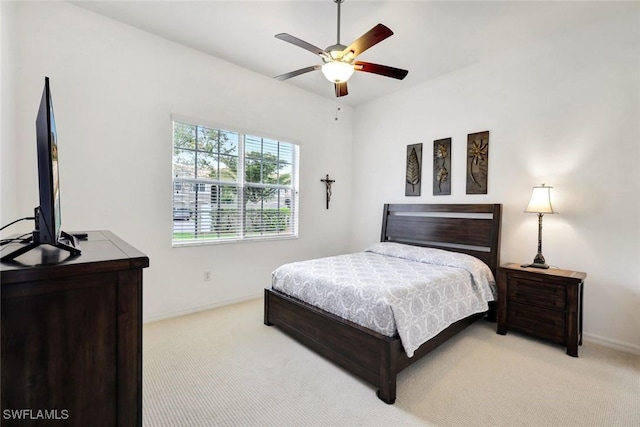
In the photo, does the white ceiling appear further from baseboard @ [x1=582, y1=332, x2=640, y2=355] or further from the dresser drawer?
baseboard @ [x1=582, y1=332, x2=640, y2=355]

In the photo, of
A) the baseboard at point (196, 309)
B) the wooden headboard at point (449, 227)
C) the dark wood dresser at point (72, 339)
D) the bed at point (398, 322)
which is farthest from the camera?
the wooden headboard at point (449, 227)

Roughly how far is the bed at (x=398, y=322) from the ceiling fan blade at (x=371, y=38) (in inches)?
76.4

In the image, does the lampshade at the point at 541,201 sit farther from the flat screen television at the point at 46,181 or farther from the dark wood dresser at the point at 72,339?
the flat screen television at the point at 46,181

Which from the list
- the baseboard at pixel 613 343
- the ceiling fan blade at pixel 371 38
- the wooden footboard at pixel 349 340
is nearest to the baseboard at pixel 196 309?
the wooden footboard at pixel 349 340

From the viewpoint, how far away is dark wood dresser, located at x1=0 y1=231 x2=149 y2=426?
0.81 metres

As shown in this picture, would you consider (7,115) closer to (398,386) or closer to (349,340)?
(349,340)

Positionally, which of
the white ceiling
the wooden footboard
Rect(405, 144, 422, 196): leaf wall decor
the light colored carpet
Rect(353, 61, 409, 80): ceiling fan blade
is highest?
the white ceiling

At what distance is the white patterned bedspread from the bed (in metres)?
0.05

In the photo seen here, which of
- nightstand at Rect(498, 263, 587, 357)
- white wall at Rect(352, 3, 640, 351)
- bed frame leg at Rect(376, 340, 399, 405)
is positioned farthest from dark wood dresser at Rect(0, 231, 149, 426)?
white wall at Rect(352, 3, 640, 351)

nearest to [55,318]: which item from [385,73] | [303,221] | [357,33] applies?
[385,73]

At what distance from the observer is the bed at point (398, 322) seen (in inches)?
79.4

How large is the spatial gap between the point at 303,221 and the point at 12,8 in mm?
3527

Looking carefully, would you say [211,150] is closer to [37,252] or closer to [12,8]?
[12,8]

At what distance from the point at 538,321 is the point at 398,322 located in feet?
5.53
